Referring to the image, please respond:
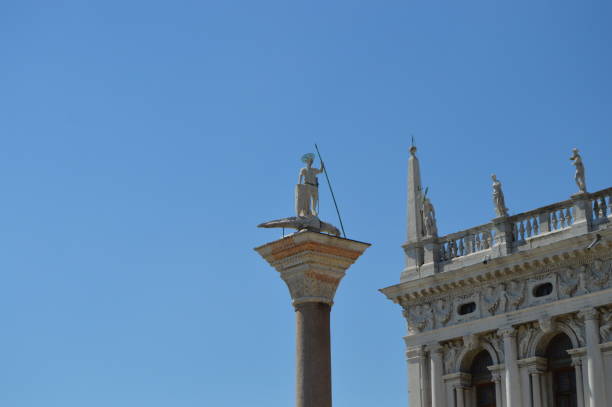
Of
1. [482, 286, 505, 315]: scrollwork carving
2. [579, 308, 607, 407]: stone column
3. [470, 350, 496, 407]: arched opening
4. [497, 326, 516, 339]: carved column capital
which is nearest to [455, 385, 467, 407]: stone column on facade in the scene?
[470, 350, 496, 407]: arched opening

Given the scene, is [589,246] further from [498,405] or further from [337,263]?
[337,263]

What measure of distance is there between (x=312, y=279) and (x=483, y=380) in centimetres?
1533

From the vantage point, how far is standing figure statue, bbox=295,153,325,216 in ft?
58.4

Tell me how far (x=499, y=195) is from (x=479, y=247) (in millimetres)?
1518

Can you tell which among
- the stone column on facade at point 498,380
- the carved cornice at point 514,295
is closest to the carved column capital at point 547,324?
the carved cornice at point 514,295

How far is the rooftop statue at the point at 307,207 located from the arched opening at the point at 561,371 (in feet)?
42.5

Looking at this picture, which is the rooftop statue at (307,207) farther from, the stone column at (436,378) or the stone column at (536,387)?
the stone column at (436,378)

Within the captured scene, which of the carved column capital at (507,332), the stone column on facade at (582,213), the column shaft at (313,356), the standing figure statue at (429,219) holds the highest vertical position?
the standing figure statue at (429,219)

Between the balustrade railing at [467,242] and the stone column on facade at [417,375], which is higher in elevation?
the balustrade railing at [467,242]

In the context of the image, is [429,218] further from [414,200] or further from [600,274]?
[600,274]

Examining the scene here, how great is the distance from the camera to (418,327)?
32594 mm

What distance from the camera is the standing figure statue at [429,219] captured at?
33.2m

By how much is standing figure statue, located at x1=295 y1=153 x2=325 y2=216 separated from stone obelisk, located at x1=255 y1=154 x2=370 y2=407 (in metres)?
0.11

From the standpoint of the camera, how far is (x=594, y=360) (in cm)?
2809
